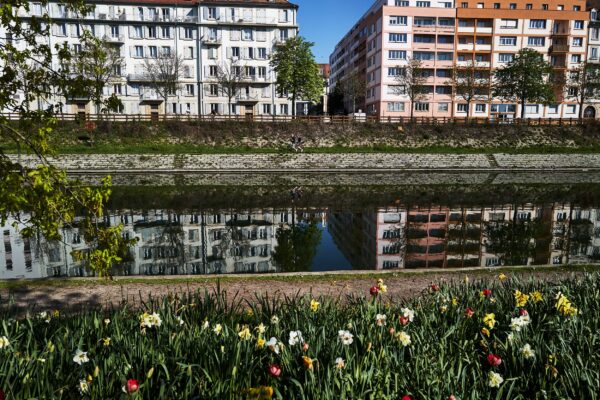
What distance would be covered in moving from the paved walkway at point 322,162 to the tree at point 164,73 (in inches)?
802

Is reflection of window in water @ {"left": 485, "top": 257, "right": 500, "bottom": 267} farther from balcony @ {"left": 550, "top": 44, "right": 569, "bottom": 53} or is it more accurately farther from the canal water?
balcony @ {"left": 550, "top": 44, "right": 569, "bottom": 53}

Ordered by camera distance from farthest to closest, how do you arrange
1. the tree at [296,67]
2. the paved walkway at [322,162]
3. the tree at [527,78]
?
the tree at [527,78] < the tree at [296,67] < the paved walkway at [322,162]

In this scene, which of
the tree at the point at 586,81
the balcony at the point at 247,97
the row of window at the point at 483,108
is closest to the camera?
the balcony at the point at 247,97

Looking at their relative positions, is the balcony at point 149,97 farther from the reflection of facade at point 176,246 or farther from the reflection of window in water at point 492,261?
the reflection of window in water at point 492,261

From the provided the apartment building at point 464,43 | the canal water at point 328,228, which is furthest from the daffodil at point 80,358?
the apartment building at point 464,43

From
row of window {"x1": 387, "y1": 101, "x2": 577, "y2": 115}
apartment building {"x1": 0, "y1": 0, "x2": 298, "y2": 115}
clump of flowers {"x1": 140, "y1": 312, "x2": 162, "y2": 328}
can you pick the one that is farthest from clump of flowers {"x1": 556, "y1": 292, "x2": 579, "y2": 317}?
row of window {"x1": 387, "y1": 101, "x2": 577, "y2": 115}

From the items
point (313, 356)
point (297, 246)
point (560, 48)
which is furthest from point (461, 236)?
point (560, 48)

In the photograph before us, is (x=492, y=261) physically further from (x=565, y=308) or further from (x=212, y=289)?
(x=565, y=308)

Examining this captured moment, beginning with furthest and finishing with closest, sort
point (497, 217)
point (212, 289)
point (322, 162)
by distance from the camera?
point (322, 162), point (497, 217), point (212, 289)

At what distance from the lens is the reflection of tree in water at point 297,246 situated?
1695cm

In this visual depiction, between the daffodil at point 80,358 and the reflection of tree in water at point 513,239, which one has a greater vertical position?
the daffodil at point 80,358

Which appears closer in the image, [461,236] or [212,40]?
[461,236]

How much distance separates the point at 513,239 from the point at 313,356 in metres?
18.3

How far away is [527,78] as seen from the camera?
214ft
